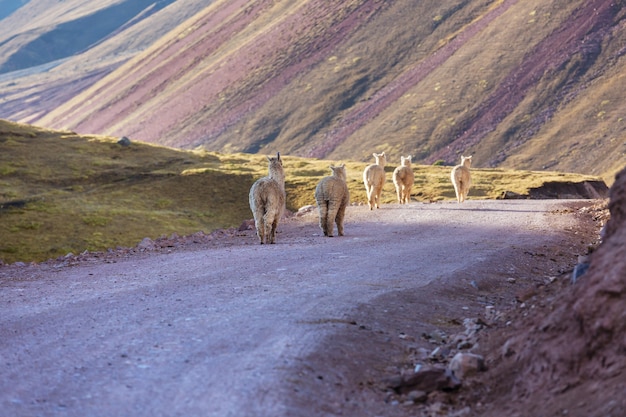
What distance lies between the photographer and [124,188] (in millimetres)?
44438

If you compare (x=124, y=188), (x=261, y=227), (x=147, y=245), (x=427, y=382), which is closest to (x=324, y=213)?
(x=261, y=227)

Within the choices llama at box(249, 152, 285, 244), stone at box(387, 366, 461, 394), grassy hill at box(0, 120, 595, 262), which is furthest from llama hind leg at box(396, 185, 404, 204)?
stone at box(387, 366, 461, 394)

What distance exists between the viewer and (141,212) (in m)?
38.1

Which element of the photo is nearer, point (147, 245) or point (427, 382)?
point (427, 382)

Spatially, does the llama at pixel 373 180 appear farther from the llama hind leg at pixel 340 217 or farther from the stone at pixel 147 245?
the stone at pixel 147 245

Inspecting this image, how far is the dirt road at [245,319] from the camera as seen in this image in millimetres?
8453

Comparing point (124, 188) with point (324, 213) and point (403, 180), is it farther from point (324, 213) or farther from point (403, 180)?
point (324, 213)

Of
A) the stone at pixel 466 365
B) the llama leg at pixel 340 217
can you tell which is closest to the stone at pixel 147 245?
the llama leg at pixel 340 217

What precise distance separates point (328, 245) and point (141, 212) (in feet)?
60.4

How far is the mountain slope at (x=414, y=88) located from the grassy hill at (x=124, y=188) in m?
38.8

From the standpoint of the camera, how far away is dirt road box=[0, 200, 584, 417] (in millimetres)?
8453

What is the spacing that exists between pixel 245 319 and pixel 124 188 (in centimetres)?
3409

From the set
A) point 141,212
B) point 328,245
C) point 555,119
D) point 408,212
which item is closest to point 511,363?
point 328,245

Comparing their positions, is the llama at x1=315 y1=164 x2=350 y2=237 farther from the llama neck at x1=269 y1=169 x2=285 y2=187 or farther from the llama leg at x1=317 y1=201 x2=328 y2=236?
the llama neck at x1=269 y1=169 x2=285 y2=187
